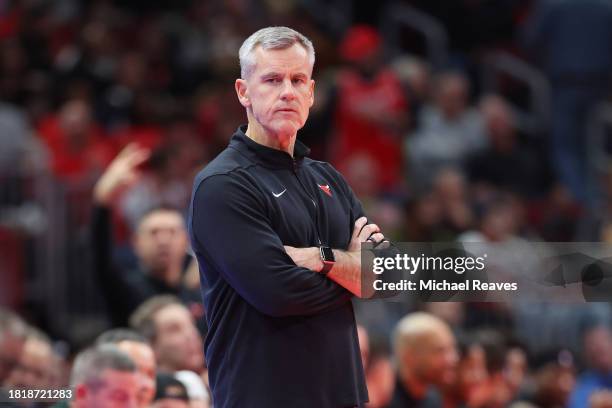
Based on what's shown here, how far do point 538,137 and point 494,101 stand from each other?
767 millimetres

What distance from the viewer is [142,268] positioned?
836 cm

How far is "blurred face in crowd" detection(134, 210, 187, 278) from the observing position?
7.98 metres

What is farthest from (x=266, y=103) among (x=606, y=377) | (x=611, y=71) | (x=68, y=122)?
(x=611, y=71)

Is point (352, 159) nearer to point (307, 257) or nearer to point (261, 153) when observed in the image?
point (261, 153)

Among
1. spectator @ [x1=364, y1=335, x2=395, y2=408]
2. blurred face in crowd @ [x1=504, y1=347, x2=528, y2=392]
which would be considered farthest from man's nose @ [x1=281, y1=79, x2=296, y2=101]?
blurred face in crowd @ [x1=504, y1=347, x2=528, y2=392]

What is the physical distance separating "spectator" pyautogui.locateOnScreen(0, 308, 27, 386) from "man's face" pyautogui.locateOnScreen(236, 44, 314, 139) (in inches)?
134

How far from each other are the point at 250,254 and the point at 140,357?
1.93 meters

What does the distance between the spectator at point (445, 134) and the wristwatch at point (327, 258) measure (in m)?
8.54

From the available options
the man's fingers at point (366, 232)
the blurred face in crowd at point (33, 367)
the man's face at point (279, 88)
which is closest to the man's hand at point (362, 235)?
the man's fingers at point (366, 232)

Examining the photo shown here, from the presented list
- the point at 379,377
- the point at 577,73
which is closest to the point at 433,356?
the point at 379,377

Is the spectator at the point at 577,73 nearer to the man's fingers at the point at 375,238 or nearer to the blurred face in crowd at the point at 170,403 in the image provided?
the blurred face in crowd at the point at 170,403

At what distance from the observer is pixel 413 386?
815 centimetres

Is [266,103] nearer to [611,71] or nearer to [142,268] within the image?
[142,268]

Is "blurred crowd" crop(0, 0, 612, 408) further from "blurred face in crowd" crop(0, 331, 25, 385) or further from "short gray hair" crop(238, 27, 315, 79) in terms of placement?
"short gray hair" crop(238, 27, 315, 79)
